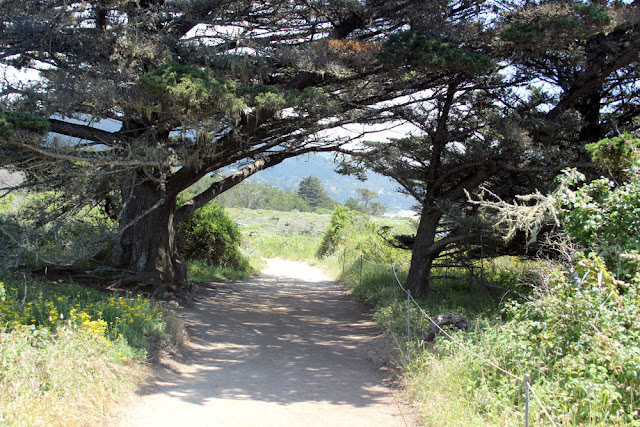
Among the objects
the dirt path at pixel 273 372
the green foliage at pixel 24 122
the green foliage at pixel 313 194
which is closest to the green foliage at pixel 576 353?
the dirt path at pixel 273 372

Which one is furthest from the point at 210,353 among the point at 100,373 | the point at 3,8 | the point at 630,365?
the point at 3,8

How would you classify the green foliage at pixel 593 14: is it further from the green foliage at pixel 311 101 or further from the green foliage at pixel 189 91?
the green foliage at pixel 189 91

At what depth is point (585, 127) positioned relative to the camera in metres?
10.1

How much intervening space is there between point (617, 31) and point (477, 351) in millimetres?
6950

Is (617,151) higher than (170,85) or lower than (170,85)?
lower

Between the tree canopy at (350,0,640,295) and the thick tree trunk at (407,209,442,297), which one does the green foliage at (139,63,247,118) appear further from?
the thick tree trunk at (407,209,442,297)

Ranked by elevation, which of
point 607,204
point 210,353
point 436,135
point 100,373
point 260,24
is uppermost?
point 260,24

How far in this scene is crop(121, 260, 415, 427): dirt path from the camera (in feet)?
17.3

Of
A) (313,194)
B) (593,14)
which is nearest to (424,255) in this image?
(593,14)

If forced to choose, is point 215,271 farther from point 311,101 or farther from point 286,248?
point 286,248

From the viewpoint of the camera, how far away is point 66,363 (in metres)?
4.69

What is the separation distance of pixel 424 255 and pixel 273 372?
5368 mm

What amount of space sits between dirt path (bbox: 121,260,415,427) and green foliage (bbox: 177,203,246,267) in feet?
15.1

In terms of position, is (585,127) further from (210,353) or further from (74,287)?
(74,287)
